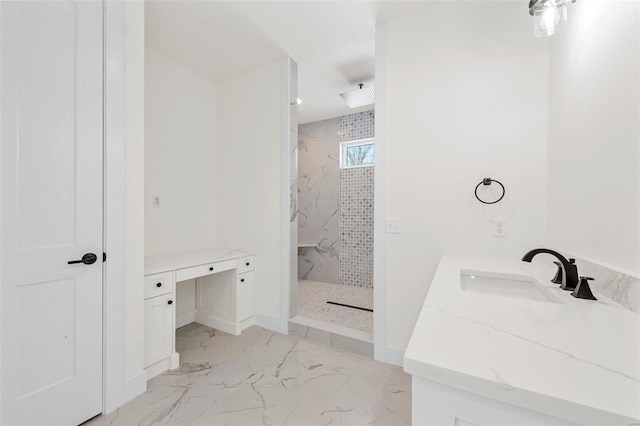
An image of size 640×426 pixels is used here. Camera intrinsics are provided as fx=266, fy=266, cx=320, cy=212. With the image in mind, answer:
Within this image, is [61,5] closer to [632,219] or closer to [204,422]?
[204,422]

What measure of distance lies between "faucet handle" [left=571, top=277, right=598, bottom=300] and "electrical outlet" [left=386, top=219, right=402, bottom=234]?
1.11m

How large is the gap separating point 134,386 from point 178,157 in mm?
1947

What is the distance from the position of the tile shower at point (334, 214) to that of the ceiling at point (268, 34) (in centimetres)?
A: 132

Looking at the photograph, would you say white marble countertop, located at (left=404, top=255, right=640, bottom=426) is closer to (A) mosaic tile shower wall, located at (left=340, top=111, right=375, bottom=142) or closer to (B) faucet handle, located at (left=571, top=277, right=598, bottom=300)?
(B) faucet handle, located at (left=571, top=277, right=598, bottom=300)

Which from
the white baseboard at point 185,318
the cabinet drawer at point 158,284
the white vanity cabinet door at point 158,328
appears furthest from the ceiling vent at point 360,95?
the white baseboard at point 185,318

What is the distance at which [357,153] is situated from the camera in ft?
13.6

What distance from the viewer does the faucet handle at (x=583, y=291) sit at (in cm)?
93

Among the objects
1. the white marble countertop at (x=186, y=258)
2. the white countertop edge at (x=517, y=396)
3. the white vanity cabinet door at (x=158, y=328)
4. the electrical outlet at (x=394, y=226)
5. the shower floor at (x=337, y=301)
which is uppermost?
the electrical outlet at (x=394, y=226)

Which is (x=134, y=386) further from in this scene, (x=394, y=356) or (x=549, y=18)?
(x=549, y=18)

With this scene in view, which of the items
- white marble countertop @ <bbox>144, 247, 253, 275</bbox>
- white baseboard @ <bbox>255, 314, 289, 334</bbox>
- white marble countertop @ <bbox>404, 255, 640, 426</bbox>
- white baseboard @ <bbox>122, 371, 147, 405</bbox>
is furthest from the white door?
white marble countertop @ <bbox>404, 255, 640, 426</bbox>

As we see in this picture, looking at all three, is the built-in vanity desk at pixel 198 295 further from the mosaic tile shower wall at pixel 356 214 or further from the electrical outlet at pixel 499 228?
the electrical outlet at pixel 499 228

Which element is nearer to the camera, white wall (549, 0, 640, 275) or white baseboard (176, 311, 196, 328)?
white wall (549, 0, 640, 275)

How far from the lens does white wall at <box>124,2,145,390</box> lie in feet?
5.26

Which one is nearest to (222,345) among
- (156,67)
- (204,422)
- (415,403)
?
(204,422)
